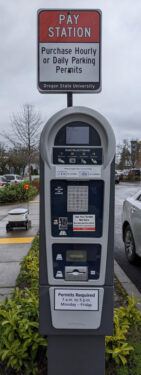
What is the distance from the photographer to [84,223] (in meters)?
2.16

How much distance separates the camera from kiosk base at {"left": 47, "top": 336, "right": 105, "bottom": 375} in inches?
89.8

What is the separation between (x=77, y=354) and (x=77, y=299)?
0.43m

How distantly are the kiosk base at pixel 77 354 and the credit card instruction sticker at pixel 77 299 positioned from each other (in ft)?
0.80

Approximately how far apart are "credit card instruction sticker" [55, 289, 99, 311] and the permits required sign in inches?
61.5

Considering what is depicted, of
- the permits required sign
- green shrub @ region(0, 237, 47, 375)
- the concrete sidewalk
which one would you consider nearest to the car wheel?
the concrete sidewalk

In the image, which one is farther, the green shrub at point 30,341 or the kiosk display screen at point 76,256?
the green shrub at point 30,341

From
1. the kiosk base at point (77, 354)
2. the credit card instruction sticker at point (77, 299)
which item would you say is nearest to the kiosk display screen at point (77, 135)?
the credit card instruction sticker at point (77, 299)

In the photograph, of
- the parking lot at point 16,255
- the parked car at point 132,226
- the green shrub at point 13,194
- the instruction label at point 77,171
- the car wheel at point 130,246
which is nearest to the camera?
the instruction label at point 77,171

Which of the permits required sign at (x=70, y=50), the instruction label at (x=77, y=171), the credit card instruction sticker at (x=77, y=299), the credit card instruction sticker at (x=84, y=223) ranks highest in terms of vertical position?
the permits required sign at (x=70, y=50)

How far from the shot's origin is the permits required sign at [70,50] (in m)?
2.57

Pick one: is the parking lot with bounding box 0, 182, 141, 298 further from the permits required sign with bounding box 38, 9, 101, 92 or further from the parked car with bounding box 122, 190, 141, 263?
the permits required sign with bounding box 38, 9, 101, 92

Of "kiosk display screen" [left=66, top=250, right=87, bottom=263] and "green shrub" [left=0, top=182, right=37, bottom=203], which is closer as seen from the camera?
"kiosk display screen" [left=66, top=250, right=87, bottom=263]

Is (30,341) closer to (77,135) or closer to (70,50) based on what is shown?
(77,135)

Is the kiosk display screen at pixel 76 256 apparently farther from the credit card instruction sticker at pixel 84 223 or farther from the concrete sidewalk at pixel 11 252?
the concrete sidewalk at pixel 11 252
